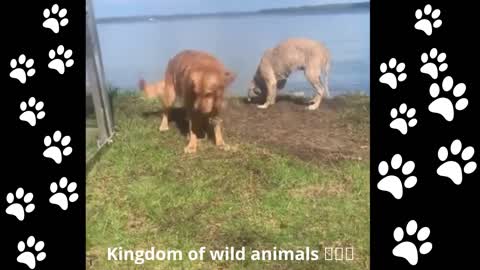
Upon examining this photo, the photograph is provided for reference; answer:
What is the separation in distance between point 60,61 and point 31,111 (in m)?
0.24

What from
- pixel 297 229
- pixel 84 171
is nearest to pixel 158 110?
pixel 84 171

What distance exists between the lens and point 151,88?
2.85 meters

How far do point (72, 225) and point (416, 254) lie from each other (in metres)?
1.38

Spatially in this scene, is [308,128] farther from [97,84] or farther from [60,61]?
[60,61]

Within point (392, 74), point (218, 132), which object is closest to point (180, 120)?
point (218, 132)

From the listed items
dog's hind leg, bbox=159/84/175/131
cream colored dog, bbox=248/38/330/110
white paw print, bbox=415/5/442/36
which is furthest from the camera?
dog's hind leg, bbox=159/84/175/131

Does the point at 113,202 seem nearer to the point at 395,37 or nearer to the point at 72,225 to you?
the point at 72,225

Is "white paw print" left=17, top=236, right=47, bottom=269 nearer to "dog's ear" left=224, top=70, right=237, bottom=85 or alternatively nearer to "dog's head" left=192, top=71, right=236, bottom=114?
"dog's head" left=192, top=71, right=236, bottom=114

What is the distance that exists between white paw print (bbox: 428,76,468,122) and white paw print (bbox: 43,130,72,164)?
1.47 meters

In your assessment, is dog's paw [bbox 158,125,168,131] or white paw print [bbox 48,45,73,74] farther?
dog's paw [bbox 158,125,168,131]

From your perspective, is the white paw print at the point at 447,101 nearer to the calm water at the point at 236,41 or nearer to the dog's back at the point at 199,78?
the calm water at the point at 236,41

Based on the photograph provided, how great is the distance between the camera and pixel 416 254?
2730 mm

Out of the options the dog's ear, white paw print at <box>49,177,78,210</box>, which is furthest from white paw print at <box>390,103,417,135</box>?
white paw print at <box>49,177,78,210</box>

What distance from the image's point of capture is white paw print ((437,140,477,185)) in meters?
2.72
